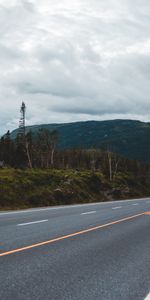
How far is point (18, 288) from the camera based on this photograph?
518 centimetres

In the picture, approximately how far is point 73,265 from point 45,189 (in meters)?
31.6

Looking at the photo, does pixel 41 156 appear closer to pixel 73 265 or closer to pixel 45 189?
pixel 45 189

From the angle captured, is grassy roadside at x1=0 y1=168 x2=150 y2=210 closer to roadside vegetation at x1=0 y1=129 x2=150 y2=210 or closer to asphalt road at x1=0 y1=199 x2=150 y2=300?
roadside vegetation at x1=0 y1=129 x2=150 y2=210

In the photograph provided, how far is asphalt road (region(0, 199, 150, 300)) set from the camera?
201 inches

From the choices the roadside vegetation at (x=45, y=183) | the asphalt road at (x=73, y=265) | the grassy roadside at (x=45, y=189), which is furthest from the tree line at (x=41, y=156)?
the asphalt road at (x=73, y=265)

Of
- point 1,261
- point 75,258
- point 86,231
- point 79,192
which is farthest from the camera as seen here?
point 79,192

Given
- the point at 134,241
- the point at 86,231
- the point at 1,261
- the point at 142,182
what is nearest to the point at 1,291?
the point at 1,261

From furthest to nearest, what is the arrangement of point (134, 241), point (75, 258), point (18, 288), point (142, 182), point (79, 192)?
point (142, 182) → point (79, 192) → point (134, 241) → point (75, 258) → point (18, 288)

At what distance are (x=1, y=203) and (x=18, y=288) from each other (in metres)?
24.2

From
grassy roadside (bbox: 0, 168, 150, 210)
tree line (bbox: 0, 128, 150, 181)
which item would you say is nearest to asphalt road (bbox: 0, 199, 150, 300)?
grassy roadside (bbox: 0, 168, 150, 210)

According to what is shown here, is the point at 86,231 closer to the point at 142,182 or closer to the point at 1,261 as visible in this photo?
the point at 1,261

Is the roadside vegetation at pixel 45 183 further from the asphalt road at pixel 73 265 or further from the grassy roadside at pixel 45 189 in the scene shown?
the asphalt road at pixel 73 265

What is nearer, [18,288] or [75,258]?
[18,288]

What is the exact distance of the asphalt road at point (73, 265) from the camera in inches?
201
